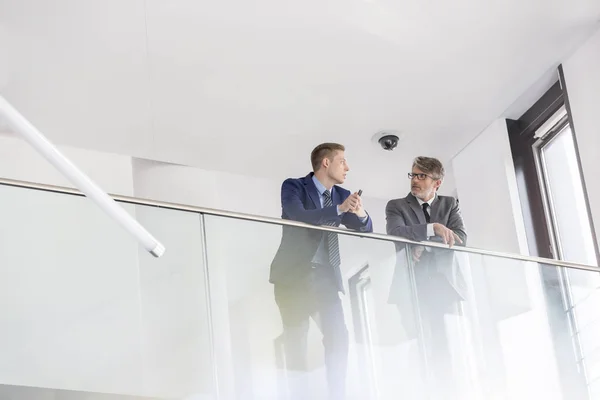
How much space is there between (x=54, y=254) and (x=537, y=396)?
7.78 feet

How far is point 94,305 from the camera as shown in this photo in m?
3.66

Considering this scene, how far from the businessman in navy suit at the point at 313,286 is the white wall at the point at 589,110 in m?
1.70

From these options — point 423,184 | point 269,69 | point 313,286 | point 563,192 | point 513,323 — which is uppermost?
point 269,69

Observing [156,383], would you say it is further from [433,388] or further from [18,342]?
[433,388]

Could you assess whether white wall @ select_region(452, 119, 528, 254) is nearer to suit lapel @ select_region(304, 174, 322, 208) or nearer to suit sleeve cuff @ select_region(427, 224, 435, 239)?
suit sleeve cuff @ select_region(427, 224, 435, 239)

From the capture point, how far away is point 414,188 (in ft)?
15.3

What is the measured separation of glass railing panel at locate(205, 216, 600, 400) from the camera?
3881 millimetres

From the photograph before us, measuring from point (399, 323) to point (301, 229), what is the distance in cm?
66

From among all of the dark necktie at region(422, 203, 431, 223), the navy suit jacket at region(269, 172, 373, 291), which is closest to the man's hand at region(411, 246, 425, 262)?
the navy suit jacket at region(269, 172, 373, 291)

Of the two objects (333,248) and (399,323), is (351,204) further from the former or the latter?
(399,323)

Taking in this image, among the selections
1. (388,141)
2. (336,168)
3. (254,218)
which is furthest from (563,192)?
(254,218)

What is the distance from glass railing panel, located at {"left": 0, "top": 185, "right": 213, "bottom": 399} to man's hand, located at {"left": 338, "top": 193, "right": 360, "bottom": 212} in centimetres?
73

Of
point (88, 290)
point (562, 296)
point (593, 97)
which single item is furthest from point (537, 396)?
point (88, 290)

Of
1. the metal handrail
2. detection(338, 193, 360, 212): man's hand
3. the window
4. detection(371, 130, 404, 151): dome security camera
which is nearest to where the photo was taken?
the metal handrail
